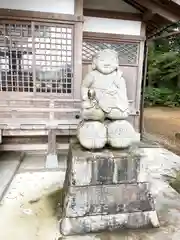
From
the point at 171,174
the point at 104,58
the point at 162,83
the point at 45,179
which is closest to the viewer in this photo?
the point at 104,58

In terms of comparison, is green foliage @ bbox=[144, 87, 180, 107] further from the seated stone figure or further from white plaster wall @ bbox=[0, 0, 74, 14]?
the seated stone figure

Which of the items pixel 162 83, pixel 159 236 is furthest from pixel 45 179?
pixel 162 83

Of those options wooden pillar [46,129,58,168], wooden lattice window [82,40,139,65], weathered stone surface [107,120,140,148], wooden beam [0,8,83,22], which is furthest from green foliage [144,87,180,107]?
weathered stone surface [107,120,140,148]

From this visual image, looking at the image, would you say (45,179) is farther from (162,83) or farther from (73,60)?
(162,83)

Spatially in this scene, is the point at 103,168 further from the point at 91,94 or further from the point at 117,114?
the point at 91,94

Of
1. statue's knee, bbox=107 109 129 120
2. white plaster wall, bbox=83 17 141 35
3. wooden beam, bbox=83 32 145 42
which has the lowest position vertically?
statue's knee, bbox=107 109 129 120

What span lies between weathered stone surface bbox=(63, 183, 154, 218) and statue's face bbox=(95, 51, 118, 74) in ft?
4.36

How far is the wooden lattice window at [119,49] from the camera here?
613 cm

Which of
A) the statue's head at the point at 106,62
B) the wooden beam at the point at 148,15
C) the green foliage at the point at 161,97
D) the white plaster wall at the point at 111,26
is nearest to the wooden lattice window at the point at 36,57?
the white plaster wall at the point at 111,26

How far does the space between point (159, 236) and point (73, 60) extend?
3719 millimetres

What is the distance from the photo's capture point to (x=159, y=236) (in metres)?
2.47

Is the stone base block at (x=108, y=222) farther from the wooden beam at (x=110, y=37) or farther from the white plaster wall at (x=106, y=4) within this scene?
the white plaster wall at (x=106, y=4)

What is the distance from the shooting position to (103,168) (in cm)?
257

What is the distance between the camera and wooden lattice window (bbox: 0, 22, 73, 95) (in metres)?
4.83
